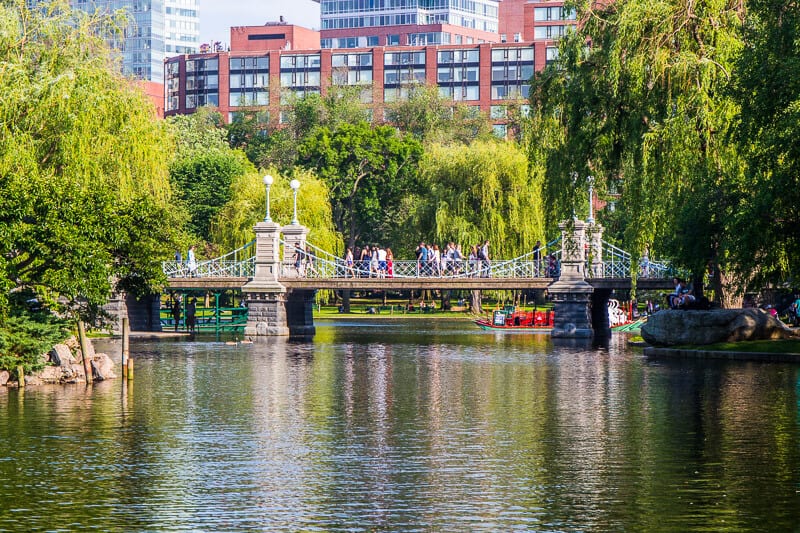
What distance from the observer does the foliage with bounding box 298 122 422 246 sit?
9500cm

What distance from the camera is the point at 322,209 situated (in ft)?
266

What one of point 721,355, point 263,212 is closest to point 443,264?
point 721,355

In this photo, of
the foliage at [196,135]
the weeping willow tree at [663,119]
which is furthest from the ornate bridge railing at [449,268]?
the foliage at [196,135]

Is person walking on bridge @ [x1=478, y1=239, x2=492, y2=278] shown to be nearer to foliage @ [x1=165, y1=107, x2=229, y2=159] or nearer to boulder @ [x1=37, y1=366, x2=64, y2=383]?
boulder @ [x1=37, y1=366, x2=64, y2=383]

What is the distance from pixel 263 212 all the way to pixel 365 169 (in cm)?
2067

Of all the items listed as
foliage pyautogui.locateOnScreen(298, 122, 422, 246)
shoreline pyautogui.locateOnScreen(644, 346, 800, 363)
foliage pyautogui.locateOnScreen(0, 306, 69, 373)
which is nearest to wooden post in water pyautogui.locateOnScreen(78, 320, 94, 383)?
foliage pyautogui.locateOnScreen(0, 306, 69, 373)

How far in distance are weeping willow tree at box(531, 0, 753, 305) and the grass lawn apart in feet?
6.10

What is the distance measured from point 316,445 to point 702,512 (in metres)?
7.60

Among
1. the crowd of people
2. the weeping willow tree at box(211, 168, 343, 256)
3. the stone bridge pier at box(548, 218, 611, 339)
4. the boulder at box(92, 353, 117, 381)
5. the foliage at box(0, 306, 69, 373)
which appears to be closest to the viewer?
the foliage at box(0, 306, 69, 373)

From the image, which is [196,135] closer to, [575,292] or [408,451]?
[575,292]

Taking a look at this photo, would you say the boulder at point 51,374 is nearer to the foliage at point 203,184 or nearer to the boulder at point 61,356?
the boulder at point 61,356

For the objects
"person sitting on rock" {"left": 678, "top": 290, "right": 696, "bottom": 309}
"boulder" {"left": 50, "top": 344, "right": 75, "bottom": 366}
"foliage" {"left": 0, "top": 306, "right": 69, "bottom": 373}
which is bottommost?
"boulder" {"left": 50, "top": 344, "right": 75, "bottom": 366}

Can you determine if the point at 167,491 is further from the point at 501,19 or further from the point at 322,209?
the point at 501,19

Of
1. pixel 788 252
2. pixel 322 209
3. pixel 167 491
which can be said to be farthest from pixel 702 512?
pixel 322 209
